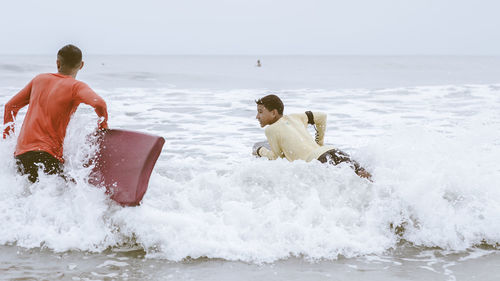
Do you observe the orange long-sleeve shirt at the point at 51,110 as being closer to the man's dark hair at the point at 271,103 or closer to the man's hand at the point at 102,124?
the man's hand at the point at 102,124

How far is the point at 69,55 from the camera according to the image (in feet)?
15.3

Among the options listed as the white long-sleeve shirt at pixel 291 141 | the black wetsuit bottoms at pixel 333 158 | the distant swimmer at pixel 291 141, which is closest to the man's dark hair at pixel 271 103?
the distant swimmer at pixel 291 141

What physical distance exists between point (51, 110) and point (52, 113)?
0.09ft

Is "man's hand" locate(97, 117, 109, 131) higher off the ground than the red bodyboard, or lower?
higher

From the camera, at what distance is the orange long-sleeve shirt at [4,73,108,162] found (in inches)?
180

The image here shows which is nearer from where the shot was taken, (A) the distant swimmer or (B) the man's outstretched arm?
(B) the man's outstretched arm

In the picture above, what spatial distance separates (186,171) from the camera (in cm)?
755

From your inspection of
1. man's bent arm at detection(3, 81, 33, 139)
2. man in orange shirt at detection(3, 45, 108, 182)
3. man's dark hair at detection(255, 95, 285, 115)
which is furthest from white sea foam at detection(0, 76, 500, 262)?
man's dark hair at detection(255, 95, 285, 115)

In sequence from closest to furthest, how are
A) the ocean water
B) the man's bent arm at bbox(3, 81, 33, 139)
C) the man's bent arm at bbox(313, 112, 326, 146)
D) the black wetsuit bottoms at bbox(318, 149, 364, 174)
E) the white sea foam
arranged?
the ocean water
the white sea foam
the man's bent arm at bbox(3, 81, 33, 139)
the black wetsuit bottoms at bbox(318, 149, 364, 174)
the man's bent arm at bbox(313, 112, 326, 146)

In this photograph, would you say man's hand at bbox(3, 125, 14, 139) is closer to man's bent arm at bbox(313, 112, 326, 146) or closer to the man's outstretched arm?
the man's outstretched arm

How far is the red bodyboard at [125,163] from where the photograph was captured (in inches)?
179

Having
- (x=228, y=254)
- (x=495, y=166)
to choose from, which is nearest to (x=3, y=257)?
(x=228, y=254)

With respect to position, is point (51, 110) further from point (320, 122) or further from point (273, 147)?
point (320, 122)

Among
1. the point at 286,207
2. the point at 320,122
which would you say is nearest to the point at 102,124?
the point at 286,207
